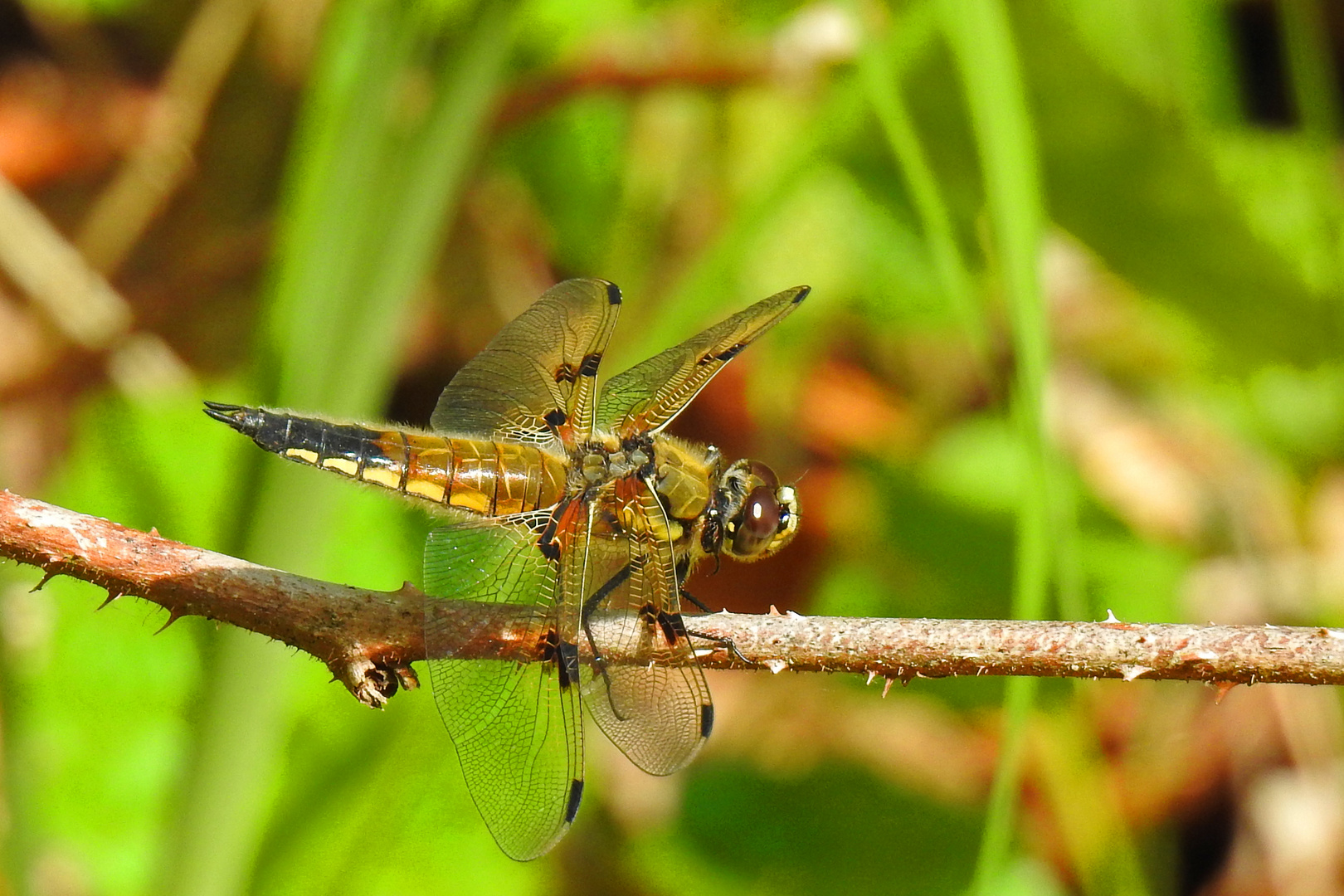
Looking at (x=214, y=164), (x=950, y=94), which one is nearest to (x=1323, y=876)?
(x=950, y=94)

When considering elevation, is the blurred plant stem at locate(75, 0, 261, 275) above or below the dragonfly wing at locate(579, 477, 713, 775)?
above

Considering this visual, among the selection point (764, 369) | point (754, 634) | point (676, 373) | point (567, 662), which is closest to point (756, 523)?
point (676, 373)

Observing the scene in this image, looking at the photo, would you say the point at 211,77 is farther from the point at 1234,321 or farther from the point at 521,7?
the point at 1234,321

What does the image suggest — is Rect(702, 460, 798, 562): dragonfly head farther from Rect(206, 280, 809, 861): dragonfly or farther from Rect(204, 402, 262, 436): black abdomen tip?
Rect(204, 402, 262, 436): black abdomen tip

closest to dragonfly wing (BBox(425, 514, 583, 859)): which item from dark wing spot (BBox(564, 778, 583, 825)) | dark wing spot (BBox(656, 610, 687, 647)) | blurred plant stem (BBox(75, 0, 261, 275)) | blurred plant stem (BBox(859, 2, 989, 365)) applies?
dark wing spot (BBox(564, 778, 583, 825))

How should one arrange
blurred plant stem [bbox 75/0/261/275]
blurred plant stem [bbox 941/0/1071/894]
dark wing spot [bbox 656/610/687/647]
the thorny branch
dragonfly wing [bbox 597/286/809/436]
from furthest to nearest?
blurred plant stem [bbox 75/0/261/275] < dragonfly wing [bbox 597/286/809/436] < dark wing spot [bbox 656/610/687/647] < blurred plant stem [bbox 941/0/1071/894] < the thorny branch

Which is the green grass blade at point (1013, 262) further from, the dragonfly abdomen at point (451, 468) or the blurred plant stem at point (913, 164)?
the dragonfly abdomen at point (451, 468)

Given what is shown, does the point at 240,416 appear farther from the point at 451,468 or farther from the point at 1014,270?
the point at 1014,270
